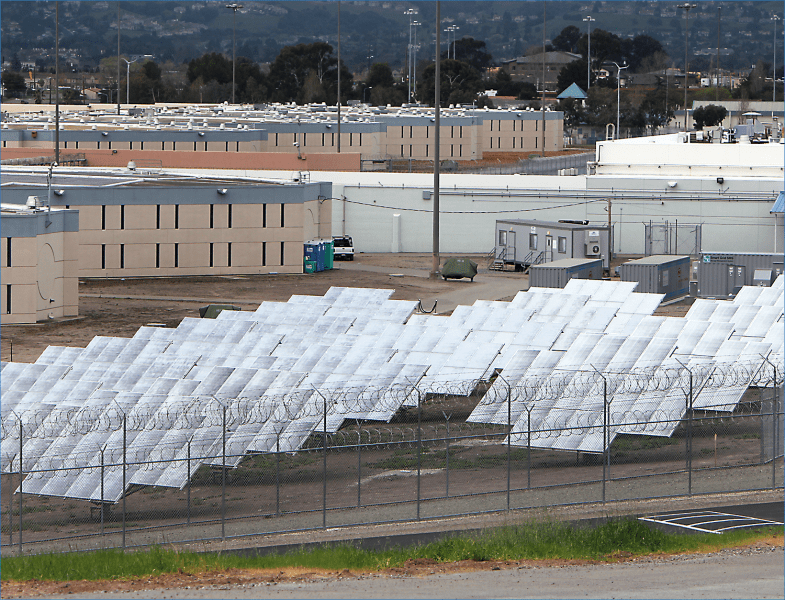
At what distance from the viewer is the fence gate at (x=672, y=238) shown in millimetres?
73812

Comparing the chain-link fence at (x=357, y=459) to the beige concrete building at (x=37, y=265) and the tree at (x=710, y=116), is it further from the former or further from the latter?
the tree at (x=710, y=116)

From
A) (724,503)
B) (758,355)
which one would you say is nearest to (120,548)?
(724,503)

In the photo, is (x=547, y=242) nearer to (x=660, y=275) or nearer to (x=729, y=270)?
(x=660, y=275)

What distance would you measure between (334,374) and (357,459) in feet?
20.6

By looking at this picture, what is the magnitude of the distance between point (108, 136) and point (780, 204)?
61846 millimetres

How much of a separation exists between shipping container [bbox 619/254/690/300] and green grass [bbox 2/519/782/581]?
34482mm

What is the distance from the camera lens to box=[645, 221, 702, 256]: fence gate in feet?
242

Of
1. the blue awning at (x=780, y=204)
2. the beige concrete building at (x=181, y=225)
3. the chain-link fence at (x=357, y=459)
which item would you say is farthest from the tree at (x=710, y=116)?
the chain-link fence at (x=357, y=459)

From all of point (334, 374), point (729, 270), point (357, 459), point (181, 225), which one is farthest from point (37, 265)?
point (729, 270)

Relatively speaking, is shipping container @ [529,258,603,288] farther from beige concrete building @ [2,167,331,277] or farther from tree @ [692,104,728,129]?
tree @ [692,104,728,129]

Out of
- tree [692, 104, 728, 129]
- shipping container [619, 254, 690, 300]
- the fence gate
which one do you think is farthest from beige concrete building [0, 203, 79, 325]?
tree [692, 104, 728, 129]

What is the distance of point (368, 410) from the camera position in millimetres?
30625

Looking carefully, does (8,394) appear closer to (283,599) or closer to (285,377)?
(285,377)

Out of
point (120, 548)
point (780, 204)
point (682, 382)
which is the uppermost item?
point (780, 204)
